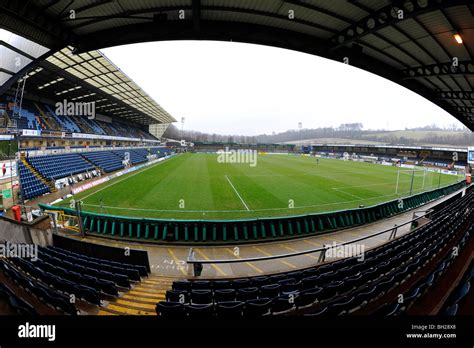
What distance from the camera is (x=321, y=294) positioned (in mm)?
4719

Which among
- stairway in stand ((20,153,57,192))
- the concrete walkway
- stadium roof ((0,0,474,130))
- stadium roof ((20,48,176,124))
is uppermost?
stadium roof ((20,48,176,124))

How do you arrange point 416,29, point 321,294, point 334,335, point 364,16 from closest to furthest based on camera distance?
point 334,335 < point 321,294 < point 364,16 < point 416,29

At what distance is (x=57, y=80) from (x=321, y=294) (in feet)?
119

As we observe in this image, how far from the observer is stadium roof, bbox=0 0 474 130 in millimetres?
7098

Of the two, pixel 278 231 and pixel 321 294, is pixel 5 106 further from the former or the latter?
pixel 321 294

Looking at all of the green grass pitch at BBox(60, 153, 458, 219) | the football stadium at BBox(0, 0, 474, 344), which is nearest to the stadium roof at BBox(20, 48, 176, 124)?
the football stadium at BBox(0, 0, 474, 344)

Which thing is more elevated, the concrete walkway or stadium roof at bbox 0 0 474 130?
stadium roof at bbox 0 0 474 130

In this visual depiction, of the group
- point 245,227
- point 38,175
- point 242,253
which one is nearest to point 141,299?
point 242,253

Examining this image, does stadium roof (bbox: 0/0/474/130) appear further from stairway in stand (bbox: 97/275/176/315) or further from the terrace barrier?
stairway in stand (bbox: 97/275/176/315)

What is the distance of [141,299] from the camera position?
554 centimetres

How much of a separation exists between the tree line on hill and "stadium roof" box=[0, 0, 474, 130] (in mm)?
121271

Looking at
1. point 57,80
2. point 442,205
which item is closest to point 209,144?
point 57,80

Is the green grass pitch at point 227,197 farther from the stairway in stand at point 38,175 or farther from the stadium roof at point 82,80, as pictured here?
the stadium roof at point 82,80

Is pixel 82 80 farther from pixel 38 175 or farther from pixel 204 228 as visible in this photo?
pixel 204 228
